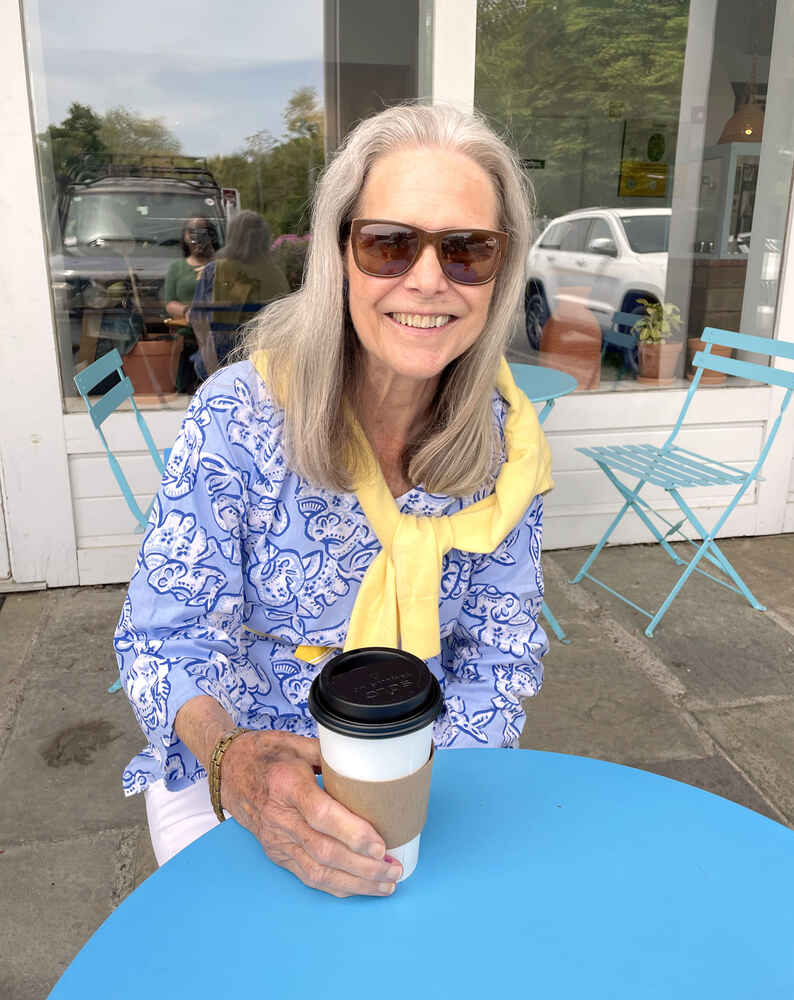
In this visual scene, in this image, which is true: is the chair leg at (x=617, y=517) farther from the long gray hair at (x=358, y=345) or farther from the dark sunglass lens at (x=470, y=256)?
the dark sunglass lens at (x=470, y=256)

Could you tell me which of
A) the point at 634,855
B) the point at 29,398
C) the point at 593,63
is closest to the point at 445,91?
the point at 593,63

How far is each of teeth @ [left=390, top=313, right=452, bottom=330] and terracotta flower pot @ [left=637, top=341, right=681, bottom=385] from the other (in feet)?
10.8

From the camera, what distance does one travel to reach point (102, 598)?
12.2ft

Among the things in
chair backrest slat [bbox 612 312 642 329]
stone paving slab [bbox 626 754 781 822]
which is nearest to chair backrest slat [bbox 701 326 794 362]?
chair backrest slat [bbox 612 312 642 329]

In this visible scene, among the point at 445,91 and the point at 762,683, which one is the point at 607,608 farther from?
the point at 445,91

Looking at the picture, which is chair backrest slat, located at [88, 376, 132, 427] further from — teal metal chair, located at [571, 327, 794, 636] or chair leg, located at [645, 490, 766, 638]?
chair leg, located at [645, 490, 766, 638]

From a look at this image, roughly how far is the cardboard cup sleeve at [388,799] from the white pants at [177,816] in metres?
0.52

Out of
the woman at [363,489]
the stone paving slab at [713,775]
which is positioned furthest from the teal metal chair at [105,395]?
the stone paving slab at [713,775]

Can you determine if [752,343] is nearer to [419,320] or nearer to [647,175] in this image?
[647,175]

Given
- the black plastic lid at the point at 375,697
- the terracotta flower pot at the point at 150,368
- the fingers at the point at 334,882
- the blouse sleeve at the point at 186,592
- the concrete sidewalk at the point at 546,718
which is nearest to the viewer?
the black plastic lid at the point at 375,697

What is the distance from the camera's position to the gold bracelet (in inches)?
41.6

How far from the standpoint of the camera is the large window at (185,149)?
3.68 meters

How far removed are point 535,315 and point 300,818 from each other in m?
3.83

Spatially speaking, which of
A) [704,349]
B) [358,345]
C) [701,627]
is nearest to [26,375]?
[358,345]
